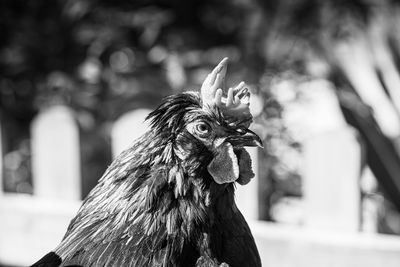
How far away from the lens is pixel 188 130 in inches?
65.6

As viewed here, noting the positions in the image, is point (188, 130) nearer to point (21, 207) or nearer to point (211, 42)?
point (21, 207)

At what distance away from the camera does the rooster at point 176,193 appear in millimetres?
1644

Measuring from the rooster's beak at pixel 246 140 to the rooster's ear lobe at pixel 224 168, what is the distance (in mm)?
44

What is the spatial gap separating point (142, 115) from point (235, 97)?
177 centimetres

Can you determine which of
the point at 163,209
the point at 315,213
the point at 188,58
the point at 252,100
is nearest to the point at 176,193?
the point at 163,209

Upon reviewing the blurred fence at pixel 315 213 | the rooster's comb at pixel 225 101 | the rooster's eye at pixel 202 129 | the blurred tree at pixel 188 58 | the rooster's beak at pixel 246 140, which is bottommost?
the blurred fence at pixel 315 213

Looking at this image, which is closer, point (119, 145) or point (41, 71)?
point (119, 145)

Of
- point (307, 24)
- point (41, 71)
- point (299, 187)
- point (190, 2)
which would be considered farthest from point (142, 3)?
point (299, 187)

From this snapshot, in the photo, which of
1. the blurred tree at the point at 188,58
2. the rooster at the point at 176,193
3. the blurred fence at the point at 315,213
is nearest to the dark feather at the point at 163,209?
the rooster at the point at 176,193

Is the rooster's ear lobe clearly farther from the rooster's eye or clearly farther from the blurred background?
the blurred background

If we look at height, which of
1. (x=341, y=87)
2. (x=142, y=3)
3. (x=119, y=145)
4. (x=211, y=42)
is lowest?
(x=119, y=145)

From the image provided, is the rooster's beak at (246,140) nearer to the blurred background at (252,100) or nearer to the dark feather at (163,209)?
the dark feather at (163,209)

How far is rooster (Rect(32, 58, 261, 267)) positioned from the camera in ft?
5.39

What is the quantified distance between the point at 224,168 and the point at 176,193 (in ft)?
0.51
